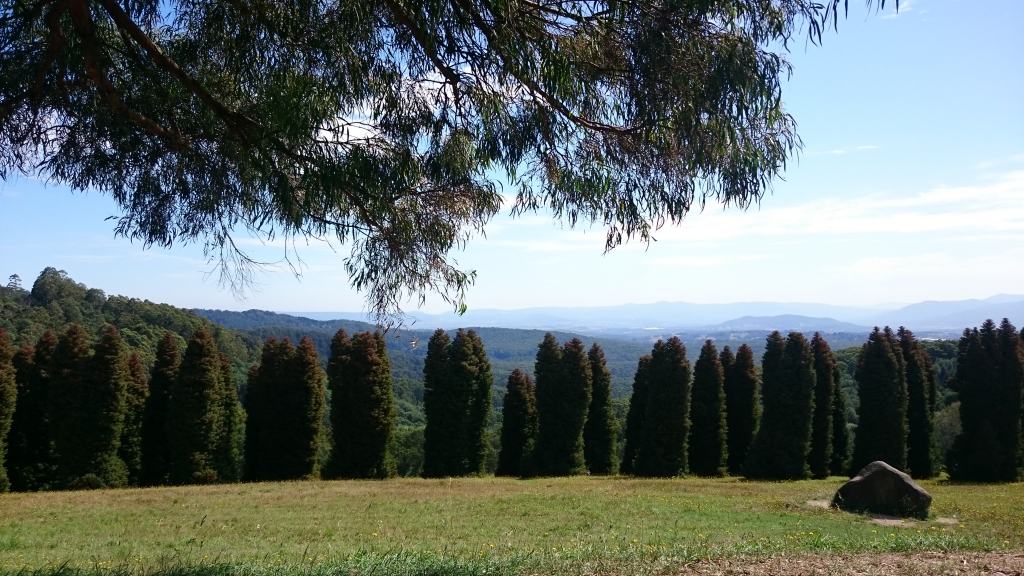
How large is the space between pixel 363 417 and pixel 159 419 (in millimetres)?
8266

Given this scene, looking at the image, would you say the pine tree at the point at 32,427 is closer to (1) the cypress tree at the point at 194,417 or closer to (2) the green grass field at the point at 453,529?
(1) the cypress tree at the point at 194,417

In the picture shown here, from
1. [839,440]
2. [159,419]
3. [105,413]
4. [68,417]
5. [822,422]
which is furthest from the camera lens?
[839,440]

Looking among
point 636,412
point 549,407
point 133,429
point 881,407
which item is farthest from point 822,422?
A: point 133,429

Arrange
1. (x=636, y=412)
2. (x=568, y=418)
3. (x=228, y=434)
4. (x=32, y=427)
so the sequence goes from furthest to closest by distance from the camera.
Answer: (x=636, y=412), (x=568, y=418), (x=228, y=434), (x=32, y=427)

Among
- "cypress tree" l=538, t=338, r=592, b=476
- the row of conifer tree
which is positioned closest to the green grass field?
the row of conifer tree

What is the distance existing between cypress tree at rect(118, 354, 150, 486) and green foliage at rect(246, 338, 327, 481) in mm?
4440

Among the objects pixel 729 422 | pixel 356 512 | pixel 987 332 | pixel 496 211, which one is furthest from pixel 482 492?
pixel 987 332

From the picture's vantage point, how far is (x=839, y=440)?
36.0 metres

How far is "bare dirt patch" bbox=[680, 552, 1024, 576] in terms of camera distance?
6.72 m

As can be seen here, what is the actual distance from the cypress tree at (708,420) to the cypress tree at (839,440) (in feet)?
19.1

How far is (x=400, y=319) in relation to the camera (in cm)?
727

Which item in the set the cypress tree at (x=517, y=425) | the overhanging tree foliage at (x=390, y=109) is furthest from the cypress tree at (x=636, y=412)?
the overhanging tree foliage at (x=390, y=109)

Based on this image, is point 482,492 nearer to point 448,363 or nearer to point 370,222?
point 448,363

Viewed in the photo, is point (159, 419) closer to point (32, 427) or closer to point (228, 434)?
point (228, 434)
